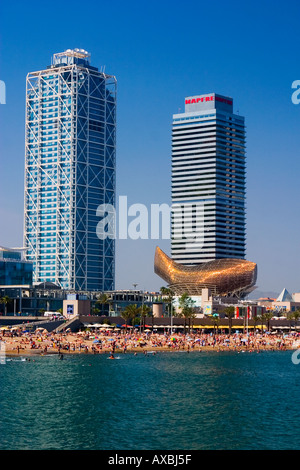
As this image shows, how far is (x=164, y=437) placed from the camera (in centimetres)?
5653

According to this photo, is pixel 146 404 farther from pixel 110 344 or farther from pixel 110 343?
pixel 110 343

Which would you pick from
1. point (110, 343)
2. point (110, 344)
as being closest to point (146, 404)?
point (110, 344)

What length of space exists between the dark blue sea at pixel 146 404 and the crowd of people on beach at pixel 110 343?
11.0 meters

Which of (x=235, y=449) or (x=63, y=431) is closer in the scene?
(x=235, y=449)

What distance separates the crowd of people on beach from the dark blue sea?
11043mm

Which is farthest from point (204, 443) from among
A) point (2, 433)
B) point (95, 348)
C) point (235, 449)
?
point (95, 348)

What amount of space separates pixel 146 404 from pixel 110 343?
70.9 meters

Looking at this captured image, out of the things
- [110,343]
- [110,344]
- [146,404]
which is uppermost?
[110,343]

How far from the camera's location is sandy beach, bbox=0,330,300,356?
131m

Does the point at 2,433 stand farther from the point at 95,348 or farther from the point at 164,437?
the point at 95,348

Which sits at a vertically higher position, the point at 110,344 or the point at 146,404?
the point at 110,344

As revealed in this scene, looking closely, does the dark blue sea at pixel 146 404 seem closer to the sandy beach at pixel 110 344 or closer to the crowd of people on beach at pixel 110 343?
the sandy beach at pixel 110 344

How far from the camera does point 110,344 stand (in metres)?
143

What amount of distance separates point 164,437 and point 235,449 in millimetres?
5922
